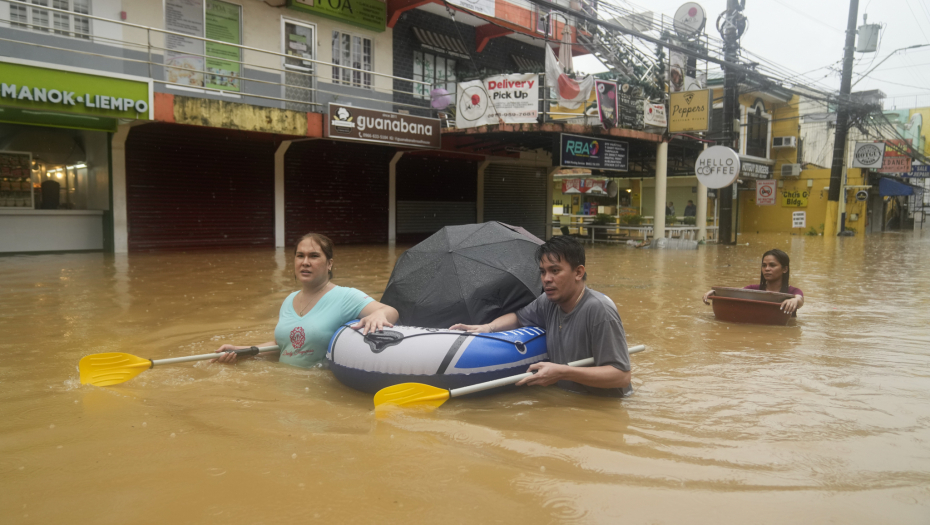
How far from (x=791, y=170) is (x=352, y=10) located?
83.8 feet

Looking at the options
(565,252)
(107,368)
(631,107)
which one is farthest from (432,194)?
(565,252)

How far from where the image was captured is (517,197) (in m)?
23.8

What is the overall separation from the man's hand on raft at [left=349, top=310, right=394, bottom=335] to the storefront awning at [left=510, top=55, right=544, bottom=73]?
745 inches

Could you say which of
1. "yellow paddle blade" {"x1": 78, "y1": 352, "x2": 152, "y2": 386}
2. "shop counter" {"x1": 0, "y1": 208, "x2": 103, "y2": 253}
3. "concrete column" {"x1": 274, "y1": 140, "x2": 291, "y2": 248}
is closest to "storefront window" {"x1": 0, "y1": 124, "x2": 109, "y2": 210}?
"shop counter" {"x1": 0, "y1": 208, "x2": 103, "y2": 253}

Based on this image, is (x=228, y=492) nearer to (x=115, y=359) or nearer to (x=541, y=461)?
(x=541, y=461)

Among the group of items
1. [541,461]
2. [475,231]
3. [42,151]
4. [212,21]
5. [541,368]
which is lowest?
[541,461]

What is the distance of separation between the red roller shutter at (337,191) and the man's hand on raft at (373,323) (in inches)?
540

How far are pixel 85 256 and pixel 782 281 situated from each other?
1270 cm

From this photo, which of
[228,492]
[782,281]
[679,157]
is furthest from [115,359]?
[679,157]

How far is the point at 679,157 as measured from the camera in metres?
24.4

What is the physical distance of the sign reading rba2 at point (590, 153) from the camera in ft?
57.5

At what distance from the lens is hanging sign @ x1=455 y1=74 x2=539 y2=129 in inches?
649

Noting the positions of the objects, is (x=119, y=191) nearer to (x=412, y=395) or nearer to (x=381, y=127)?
(x=381, y=127)

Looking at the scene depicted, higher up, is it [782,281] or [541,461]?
[782,281]
